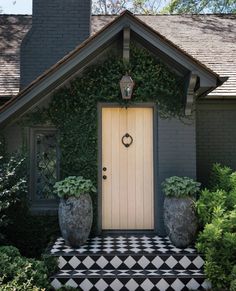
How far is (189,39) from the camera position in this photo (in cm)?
1000

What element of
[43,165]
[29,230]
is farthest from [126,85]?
[29,230]

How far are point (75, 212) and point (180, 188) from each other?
166cm

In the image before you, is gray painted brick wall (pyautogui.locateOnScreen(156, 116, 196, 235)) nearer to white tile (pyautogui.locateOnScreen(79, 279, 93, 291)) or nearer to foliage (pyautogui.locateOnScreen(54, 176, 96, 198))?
foliage (pyautogui.locateOnScreen(54, 176, 96, 198))

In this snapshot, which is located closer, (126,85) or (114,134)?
(126,85)

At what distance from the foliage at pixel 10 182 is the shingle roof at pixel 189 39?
1442mm

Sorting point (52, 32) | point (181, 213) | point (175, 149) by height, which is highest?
point (52, 32)

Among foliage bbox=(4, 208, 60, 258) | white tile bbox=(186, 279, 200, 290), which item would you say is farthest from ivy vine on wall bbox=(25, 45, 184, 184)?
white tile bbox=(186, 279, 200, 290)

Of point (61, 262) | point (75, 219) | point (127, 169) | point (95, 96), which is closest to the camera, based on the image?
point (61, 262)

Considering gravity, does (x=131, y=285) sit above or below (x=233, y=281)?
below

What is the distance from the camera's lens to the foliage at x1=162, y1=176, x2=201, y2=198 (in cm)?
624

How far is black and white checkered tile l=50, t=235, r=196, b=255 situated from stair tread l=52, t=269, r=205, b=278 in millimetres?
284

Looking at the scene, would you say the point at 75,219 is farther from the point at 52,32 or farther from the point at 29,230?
the point at 52,32

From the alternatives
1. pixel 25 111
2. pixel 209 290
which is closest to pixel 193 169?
pixel 209 290

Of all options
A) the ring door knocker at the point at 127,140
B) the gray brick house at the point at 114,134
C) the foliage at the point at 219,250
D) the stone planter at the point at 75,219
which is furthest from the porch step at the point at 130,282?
the ring door knocker at the point at 127,140
